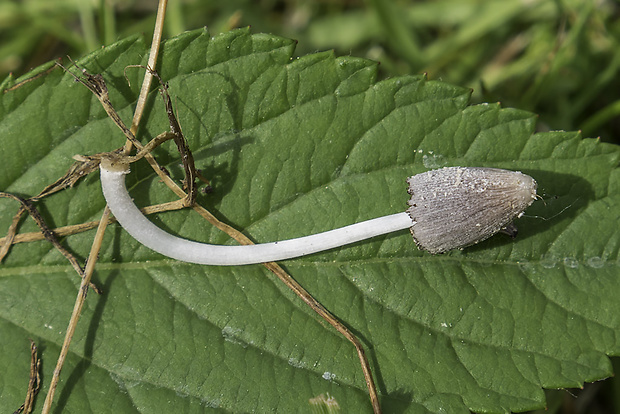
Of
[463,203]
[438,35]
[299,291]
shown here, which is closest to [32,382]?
[299,291]

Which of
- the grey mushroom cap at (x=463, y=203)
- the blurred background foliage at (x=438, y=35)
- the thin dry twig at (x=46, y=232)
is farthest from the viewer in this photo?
the blurred background foliage at (x=438, y=35)

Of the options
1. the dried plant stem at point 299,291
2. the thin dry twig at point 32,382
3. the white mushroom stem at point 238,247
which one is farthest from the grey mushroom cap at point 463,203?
the thin dry twig at point 32,382

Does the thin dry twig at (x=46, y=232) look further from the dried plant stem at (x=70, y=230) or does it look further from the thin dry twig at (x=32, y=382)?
the thin dry twig at (x=32, y=382)

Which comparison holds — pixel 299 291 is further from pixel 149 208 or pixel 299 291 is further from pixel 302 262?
pixel 149 208

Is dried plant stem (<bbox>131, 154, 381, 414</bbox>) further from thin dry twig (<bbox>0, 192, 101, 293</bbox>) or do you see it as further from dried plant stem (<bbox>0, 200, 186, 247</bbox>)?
thin dry twig (<bbox>0, 192, 101, 293</bbox>)

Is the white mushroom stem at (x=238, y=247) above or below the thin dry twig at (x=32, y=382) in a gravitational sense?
above

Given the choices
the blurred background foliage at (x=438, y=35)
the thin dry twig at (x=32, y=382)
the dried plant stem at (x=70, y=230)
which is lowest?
the thin dry twig at (x=32, y=382)
